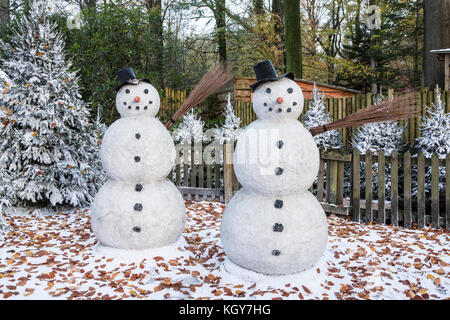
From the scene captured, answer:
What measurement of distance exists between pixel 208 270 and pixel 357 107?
5699mm

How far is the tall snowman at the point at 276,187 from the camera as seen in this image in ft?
10.6

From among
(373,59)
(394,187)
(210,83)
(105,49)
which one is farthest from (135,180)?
(373,59)

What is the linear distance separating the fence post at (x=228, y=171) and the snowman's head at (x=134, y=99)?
2558mm

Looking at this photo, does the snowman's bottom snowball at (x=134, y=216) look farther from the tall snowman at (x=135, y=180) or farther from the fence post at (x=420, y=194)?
the fence post at (x=420, y=194)

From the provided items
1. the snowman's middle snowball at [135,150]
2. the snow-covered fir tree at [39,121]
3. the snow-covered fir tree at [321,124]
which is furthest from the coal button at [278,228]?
the snow-covered fir tree at [39,121]

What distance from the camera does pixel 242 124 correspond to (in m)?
9.73

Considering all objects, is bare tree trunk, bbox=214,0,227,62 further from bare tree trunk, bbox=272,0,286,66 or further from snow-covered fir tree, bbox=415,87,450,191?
snow-covered fir tree, bbox=415,87,450,191

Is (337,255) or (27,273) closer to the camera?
(27,273)

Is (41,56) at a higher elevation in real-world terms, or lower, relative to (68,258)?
higher

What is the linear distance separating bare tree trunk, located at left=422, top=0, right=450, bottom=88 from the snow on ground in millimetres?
5089

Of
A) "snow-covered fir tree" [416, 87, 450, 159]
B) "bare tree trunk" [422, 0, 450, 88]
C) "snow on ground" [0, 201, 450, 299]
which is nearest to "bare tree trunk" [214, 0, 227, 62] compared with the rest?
"bare tree trunk" [422, 0, 450, 88]
